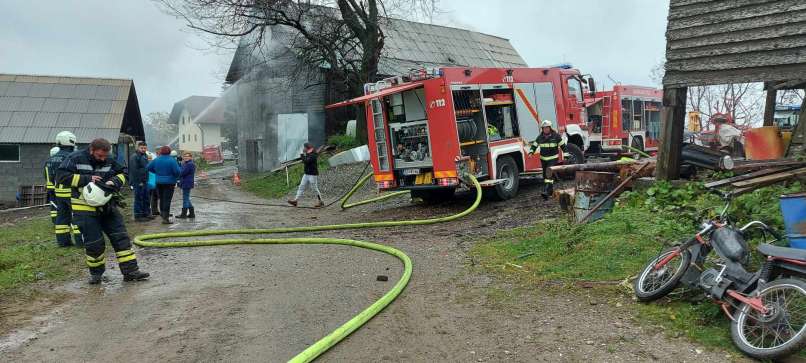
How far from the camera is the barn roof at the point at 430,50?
2680 cm

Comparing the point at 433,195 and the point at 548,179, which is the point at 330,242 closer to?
the point at 548,179

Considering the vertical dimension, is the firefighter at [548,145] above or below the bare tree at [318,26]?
below

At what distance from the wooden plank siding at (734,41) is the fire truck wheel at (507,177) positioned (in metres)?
4.26

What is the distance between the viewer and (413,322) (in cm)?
471

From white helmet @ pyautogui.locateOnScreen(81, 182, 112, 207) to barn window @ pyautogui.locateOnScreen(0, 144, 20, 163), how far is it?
1746cm

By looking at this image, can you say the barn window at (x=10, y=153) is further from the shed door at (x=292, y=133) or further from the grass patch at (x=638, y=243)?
the grass patch at (x=638, y=243)

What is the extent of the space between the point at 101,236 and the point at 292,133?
20.6 meters

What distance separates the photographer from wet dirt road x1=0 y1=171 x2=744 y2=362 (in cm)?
405

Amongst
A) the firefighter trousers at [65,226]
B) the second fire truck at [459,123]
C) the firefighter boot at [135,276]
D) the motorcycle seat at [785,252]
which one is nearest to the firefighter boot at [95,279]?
the firefighter boot at [135,276]

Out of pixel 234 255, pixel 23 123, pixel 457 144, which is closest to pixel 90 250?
pixel 234 255

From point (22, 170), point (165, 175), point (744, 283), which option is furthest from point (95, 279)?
point (22, 170)

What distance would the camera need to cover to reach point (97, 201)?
613 centimetres

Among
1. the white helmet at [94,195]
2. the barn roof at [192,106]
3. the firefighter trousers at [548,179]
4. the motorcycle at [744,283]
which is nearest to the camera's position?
the motorcycle at [744,283]

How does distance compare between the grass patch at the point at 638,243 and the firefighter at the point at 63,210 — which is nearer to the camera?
the grass patch at the point at 638,243
